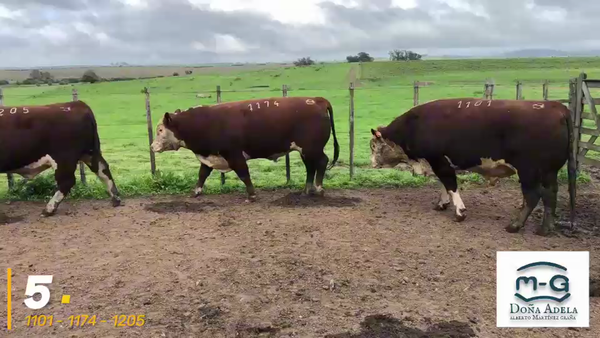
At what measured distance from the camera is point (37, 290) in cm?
563

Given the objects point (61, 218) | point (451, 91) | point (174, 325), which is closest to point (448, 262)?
point (174, 325)

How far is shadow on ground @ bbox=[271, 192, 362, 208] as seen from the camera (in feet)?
29.5

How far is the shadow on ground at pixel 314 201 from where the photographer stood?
8.98m

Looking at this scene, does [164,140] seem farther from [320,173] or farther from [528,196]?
[528,196]

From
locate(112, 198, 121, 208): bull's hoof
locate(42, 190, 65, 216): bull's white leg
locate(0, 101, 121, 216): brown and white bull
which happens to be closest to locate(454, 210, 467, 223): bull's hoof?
locate(112, 198, 121, 208): bull's hoof

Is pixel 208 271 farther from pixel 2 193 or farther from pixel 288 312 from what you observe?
pixel 2 193

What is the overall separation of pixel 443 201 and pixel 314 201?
83.1 inches

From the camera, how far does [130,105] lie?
90.0 feet

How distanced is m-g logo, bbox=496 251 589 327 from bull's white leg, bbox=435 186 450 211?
2.55 m

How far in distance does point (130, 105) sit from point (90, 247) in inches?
852

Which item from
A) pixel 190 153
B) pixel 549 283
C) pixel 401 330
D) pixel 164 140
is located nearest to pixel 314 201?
pixel 164 140

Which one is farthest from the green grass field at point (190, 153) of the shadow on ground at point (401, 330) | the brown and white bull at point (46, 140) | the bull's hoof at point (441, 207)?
the shadow on ground at point (401, 330)

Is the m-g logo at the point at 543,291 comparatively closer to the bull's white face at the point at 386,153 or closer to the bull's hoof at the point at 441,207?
the bull's hoof at the point at 441,207

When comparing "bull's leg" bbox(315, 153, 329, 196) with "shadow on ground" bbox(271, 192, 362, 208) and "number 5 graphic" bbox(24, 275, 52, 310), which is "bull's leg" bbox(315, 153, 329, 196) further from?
"number 5 graphic" bbox(24, 275, 52, 310)
